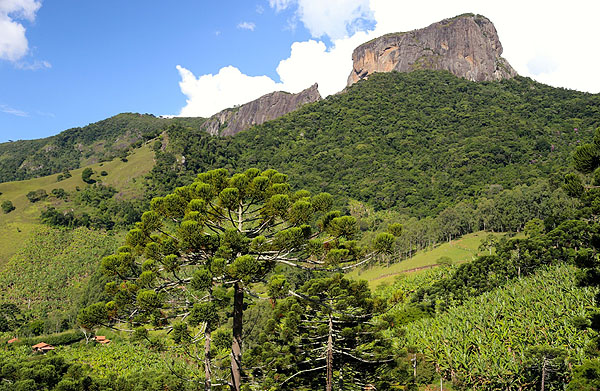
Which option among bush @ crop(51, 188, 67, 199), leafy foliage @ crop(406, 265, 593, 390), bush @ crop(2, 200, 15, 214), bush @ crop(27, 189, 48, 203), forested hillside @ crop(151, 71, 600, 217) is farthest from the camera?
forested hillside @ crop(151, 71, 600, 217)

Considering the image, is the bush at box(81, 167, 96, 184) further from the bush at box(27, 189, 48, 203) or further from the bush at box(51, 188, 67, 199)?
the bush at box(27, 189, 48, 203)

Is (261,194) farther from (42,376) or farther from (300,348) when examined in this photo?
(42,376)

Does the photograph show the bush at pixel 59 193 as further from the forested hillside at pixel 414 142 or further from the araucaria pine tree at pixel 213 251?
the araucaria pine tree at pixel 213 251

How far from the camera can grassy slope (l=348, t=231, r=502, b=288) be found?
67300 mm

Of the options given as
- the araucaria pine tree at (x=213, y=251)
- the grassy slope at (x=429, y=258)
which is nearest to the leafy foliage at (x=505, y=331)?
the grassy slope at (x=429, y=258)

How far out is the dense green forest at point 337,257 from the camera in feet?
29.3

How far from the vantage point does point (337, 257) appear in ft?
29.2

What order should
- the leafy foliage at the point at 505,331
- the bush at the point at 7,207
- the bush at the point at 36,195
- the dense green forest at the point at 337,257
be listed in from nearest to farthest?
the dense green forest at the point at 337,257, the leafy foliage at the point at 505,331, the bush at the point at 7,207, the bush at the point at 36,195

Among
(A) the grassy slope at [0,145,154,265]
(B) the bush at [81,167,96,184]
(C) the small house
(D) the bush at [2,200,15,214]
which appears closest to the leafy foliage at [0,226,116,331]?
(A) the grassy slope at [0,145,154,265]

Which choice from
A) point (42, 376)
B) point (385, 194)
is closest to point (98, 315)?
point (42, 376)

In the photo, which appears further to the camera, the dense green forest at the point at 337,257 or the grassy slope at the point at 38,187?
the grassy slope at the point at 38,187

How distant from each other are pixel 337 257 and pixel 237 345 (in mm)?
3009

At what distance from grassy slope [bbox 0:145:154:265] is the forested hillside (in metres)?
7.69

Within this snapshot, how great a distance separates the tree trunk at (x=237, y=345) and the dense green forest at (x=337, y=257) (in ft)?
0.12
